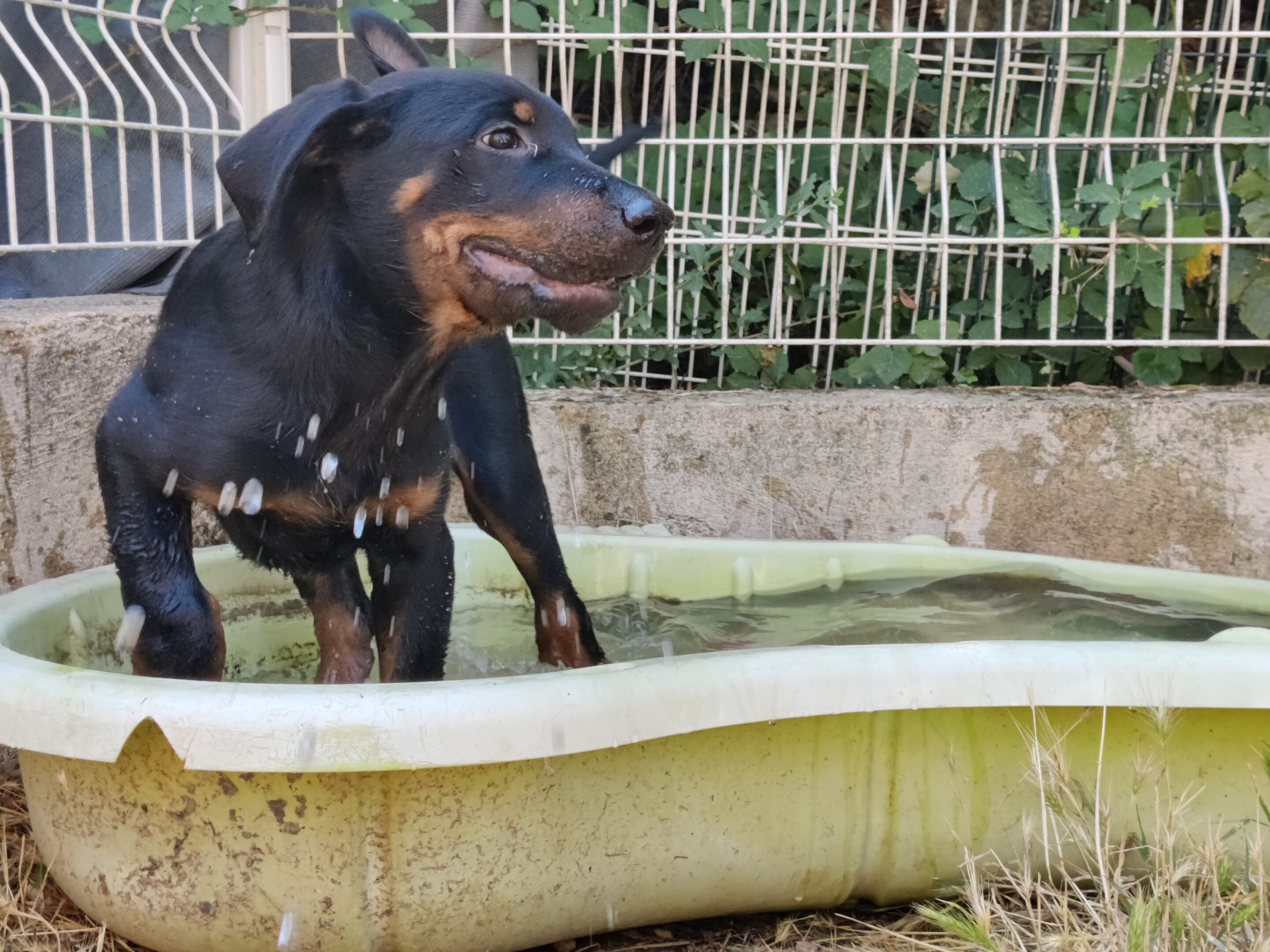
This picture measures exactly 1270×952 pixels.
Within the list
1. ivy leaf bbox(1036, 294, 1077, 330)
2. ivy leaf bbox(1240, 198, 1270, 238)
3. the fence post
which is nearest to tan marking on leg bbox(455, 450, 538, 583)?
the fence post

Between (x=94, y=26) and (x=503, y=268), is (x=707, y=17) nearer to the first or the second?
(x=94, y=26)

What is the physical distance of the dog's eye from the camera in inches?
85.8

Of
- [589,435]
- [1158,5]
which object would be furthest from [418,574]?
[1158,5]

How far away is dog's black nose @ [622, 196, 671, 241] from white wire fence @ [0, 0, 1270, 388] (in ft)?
Answer: 5.78

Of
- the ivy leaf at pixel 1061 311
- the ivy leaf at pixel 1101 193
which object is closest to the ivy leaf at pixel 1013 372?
the ivy leaf at pixel 1061 311

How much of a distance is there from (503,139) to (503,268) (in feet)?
0.74

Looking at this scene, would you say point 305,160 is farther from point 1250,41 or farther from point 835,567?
point 1250,41

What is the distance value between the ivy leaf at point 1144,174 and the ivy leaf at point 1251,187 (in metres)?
0.31

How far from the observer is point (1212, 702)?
2.00 meters

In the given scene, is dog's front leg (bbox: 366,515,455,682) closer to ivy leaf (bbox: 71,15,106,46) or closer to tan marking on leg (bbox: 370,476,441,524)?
tan marking on leg (bbox: 370,476,441,524)

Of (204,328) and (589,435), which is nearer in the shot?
(204,328)

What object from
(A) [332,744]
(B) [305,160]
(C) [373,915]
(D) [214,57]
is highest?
(D) [214,57]

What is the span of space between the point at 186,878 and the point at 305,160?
119 cm

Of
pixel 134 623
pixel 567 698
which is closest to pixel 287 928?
pixel 567 698
